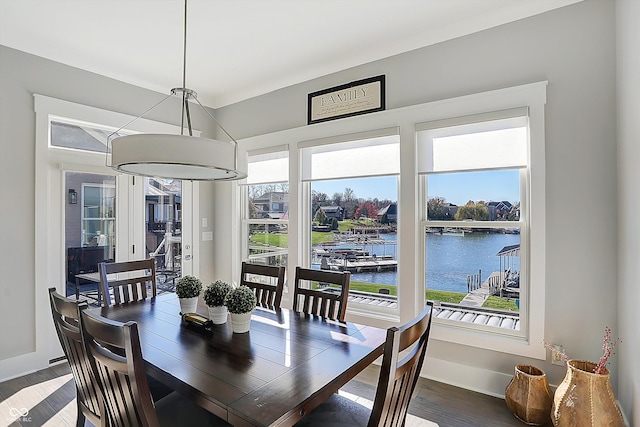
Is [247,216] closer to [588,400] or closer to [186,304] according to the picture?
[186,304]

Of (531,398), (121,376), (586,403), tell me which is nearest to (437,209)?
(531,398)

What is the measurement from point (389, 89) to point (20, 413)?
3742 millimetres

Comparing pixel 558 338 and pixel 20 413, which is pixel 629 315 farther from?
pixel 20 413

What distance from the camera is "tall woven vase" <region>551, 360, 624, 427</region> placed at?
1921 mm

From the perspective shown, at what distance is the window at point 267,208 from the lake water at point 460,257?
1.67 meters

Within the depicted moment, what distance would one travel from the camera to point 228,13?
262cm

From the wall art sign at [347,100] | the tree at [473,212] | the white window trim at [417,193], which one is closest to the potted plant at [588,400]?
the white window trim at [417,193]

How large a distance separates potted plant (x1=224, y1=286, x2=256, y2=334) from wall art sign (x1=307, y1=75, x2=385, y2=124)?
2.13 m

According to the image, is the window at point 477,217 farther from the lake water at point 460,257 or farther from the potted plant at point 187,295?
the potted plant at point 187,295

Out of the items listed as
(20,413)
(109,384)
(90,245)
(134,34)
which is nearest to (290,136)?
(134,34)

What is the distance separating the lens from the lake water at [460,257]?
2719 millimetres

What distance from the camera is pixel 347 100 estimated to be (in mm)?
3371

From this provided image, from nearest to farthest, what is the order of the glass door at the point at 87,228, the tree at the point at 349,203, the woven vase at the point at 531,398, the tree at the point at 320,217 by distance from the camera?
the woven vase at the point at 531,398 < the glass door at the point at 87,228 < the tree at the point at 349,203 < the tree at the point at 320,217

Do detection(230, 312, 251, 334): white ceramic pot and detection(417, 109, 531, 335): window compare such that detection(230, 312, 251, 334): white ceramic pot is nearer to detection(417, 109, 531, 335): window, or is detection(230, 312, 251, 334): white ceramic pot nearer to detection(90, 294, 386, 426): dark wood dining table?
detection(90, 294, 386, 426): dark wood dining table
